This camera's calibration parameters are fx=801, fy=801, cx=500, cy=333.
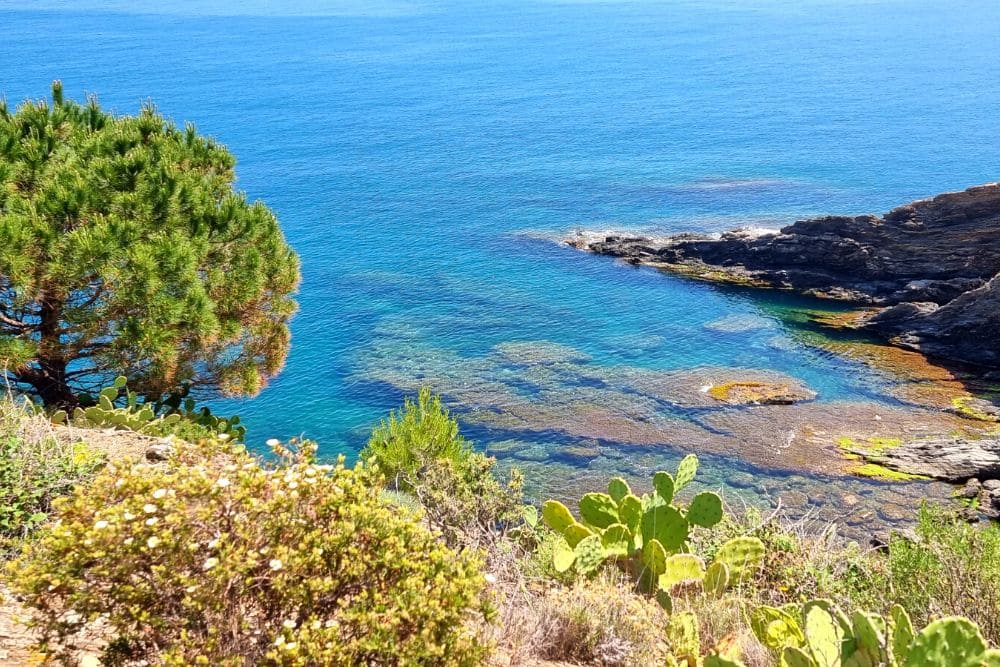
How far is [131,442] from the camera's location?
505 inches

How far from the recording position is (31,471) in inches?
374

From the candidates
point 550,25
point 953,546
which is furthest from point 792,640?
point 550,25

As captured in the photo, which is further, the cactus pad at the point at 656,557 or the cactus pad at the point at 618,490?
the cactus pad at the point at 618,490

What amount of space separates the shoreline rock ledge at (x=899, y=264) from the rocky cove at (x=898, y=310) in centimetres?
6

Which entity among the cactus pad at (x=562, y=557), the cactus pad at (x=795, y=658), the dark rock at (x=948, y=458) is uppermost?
the cactus pad at (x=795, y=658)

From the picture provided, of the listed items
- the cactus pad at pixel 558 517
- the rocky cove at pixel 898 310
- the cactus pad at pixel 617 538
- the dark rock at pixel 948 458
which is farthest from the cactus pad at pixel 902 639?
the dark rock at pixel 948 458

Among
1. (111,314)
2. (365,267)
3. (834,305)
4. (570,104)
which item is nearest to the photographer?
(111,314)

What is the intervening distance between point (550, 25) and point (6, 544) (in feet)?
594

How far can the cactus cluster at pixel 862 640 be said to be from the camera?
19.5ft

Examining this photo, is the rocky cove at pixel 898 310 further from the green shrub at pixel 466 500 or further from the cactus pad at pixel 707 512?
the cactus pad at pixel 707 512

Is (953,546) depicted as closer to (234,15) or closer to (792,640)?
(792,640)

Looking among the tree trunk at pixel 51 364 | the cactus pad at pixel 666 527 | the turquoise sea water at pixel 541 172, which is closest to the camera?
the cactus pad at pixel 666 527

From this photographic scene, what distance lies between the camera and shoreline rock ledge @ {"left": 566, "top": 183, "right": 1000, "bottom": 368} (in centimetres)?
3706

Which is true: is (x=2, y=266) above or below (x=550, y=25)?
below
